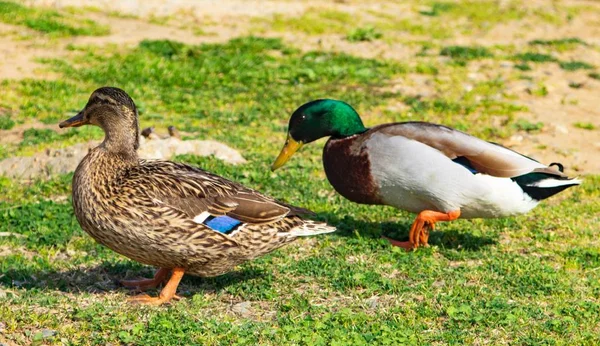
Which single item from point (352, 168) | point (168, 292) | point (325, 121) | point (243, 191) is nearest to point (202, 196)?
point (243, 191)

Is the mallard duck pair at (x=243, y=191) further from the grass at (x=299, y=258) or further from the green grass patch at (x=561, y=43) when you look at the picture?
the green grass patch at (x=561, y=43)

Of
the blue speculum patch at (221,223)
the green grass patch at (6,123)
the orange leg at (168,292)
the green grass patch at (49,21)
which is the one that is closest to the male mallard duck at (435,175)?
the blue speculum patch at (221,223)

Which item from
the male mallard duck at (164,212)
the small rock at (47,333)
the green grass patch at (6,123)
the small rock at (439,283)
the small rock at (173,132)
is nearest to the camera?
the small rock at (47,333)

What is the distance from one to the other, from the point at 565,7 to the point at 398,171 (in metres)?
13.0

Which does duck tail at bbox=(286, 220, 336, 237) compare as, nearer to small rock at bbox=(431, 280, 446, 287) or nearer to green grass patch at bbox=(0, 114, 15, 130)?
small rock at bbox=(431, 280, 446, 287)

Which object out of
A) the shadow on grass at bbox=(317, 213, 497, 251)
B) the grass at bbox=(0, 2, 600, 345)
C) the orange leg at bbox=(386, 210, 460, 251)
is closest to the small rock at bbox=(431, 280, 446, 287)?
the grass at bbox=(0, 2, 600, 345)

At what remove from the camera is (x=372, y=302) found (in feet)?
20.0

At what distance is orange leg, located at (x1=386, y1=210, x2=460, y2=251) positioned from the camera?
7078mm

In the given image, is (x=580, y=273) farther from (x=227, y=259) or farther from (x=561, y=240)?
(x=227, y=259)

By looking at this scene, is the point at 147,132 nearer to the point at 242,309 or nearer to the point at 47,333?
the point at 242,309

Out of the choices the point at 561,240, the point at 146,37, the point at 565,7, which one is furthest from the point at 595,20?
Answer: the point at 561,240

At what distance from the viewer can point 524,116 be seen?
1119 centimetres

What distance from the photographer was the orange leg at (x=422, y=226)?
7078 millimetres

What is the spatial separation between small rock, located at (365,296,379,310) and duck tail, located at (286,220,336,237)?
51cm
